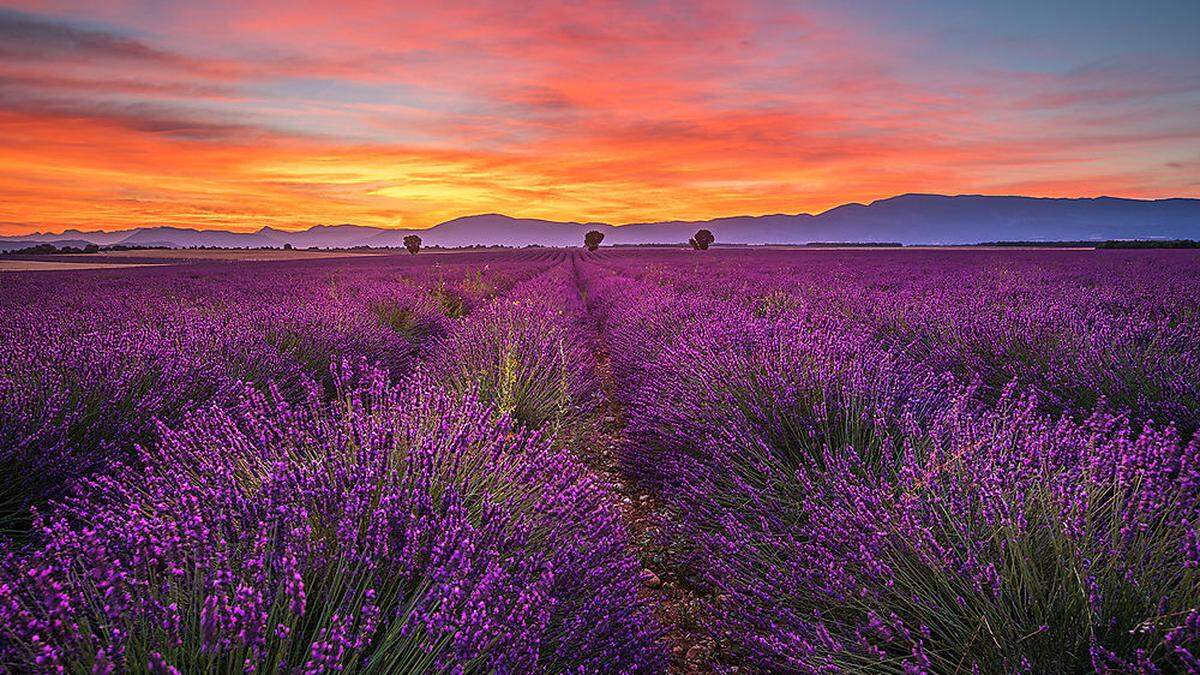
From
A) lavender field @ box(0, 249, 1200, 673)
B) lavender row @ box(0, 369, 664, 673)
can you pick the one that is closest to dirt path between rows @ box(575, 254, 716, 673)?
lavender field @ box(0, 249, 1200, 673)

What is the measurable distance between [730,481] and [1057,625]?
1431 mm

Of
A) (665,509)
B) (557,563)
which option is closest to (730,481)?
(665,509)

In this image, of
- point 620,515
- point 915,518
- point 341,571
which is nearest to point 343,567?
point 341,571

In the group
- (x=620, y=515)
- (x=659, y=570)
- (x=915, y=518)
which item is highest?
(x=915, y=518)

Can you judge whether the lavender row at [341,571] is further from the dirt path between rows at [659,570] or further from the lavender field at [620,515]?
the dirt path between rows at [659,570]

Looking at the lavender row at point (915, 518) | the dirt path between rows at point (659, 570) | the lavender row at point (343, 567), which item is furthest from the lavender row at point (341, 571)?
the lavender row at point (915, 518)

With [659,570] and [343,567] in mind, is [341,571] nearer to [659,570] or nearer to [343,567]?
[343,567]

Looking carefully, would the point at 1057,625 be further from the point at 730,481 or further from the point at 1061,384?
the point at 1061,384

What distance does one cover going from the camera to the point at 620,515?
252 centimetres

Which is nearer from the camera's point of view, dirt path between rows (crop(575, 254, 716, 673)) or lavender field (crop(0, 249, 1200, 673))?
lavender field (crop(0, 249, 1200, 673))

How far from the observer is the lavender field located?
1260 millimetres

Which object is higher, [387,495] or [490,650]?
[387,495]

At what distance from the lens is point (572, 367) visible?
521 centimetres

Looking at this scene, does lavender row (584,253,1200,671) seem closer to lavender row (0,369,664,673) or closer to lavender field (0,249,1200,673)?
lavender field (0,249,1200,673)
